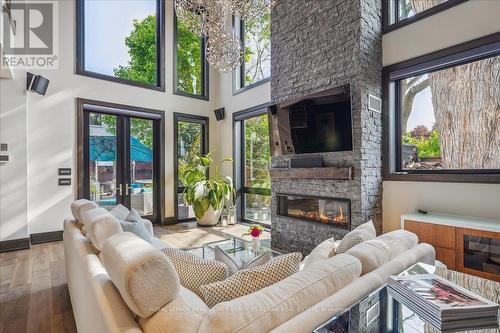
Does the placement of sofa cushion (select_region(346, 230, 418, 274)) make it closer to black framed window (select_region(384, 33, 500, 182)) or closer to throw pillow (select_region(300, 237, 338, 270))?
throw pillow (select_region(300, 237, 338, 270))

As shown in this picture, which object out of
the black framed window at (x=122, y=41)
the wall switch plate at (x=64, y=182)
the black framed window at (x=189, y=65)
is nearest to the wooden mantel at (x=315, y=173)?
the black framed window at (x=189, y=65)

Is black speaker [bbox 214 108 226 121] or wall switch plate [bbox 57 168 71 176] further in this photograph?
black speaker [bbox 214 108 226 121]

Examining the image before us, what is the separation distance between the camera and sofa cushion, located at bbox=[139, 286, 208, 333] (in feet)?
3.03

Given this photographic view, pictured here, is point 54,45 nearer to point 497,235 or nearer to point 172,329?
point 172,329

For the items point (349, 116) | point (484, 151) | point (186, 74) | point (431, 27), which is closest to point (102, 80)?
point (186, 74)

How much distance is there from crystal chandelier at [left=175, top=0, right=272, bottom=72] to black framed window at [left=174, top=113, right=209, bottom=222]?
2.97 metres

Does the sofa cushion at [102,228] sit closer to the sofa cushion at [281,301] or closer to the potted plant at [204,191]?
the sofa cushion at [281,301]

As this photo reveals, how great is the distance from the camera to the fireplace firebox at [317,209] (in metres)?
3.83

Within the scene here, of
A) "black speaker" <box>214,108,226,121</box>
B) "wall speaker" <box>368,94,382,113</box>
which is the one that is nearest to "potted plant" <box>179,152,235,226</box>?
"black speaker" <box>214,108,226,121</box>

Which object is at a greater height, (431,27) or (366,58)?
(431,27)

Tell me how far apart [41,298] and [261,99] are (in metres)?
4.52

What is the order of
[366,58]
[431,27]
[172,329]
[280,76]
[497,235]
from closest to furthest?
[172,329] → [497,235] → [431,27] → [366,58] → [280,76]

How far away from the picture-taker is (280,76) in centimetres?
469

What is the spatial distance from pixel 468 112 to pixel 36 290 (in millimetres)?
5075
